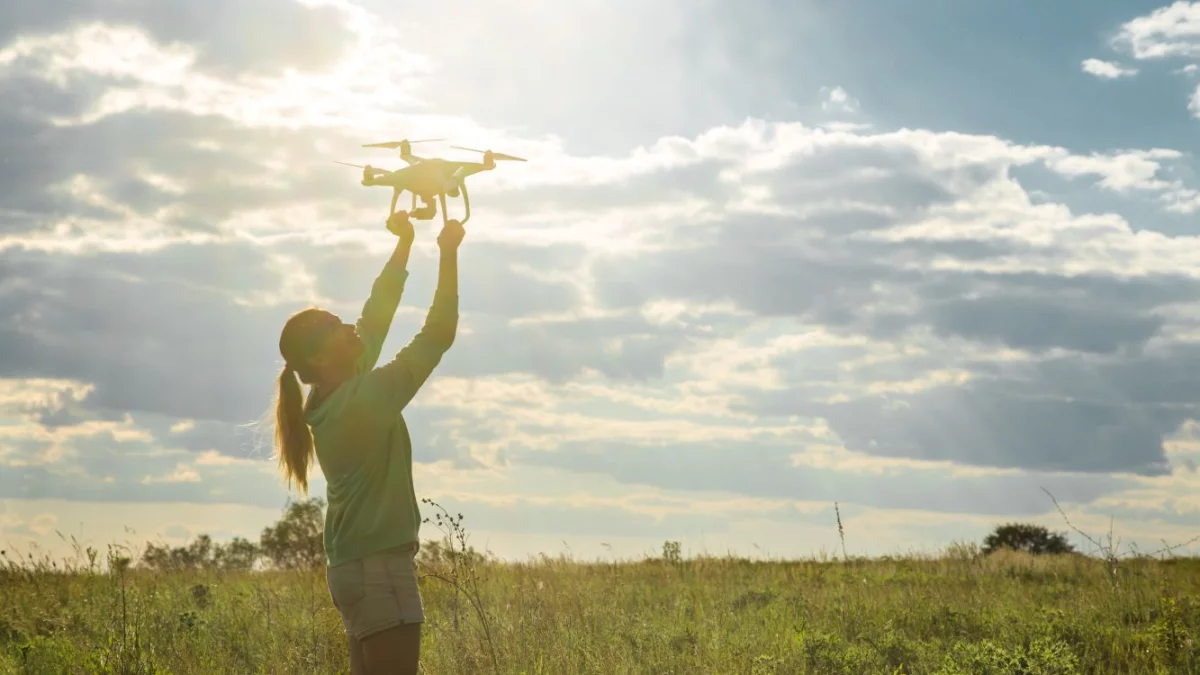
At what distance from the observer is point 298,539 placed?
79.6 ft

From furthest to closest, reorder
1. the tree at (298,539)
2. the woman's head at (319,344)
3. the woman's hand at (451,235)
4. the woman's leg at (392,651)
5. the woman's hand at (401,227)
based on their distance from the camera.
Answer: the tree at (298,539) < the woman's hand at (401,227) < the woman's hand at (451,235) < the woman's head at (319,344) < the woman's leg at (392,651)

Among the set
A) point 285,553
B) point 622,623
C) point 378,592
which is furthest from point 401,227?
point 285,553

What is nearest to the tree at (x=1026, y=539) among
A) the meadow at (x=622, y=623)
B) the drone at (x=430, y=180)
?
the meadow at (x=622, y=623)

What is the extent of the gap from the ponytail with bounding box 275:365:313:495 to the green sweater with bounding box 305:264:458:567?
0.79 ft

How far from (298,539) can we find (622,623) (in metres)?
15.3

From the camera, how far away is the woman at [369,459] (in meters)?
4.68

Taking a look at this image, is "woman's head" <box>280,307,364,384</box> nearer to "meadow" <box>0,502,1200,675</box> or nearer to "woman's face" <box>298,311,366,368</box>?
"woman's face" <box>298,311,366,368</box>

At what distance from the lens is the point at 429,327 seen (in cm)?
495

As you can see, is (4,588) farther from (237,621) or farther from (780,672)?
(780,672)

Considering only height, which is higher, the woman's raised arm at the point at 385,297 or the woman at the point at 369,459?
the woman's raised arm at the point at 385,297

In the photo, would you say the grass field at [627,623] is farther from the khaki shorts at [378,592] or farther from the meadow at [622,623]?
the khaki shorts at [378,592]

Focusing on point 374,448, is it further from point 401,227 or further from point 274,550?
point 274,550

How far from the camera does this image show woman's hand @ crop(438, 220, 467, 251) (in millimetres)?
5216

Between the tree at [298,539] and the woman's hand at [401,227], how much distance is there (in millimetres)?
9105
